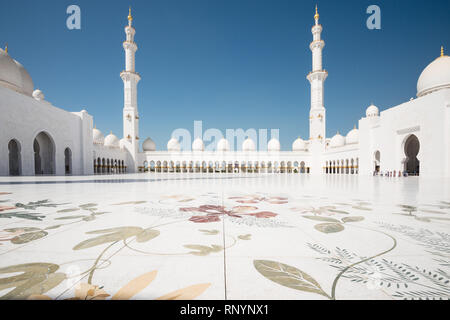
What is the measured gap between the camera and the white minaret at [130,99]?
2628cm

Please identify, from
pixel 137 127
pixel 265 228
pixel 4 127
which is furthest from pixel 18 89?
pixel 265 228

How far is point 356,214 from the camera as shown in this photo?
7.06 ft

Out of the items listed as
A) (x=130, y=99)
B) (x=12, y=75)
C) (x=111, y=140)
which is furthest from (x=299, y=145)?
(x=12, y=75)

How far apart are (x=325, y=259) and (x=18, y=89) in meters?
20.5

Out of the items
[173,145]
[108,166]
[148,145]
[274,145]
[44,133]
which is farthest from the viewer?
[173,145]

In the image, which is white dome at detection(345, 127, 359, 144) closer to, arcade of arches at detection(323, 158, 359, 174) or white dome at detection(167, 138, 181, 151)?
arcade of arches at detection(323, 158, 359, 174)

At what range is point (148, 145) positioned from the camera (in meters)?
32.5

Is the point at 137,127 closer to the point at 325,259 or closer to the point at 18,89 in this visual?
the point at 18,89

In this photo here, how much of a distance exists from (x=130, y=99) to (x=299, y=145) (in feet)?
82.3

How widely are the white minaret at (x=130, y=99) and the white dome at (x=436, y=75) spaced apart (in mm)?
28961

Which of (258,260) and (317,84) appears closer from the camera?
(258,260)

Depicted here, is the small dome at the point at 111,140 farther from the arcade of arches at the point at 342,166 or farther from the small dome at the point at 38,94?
the arcade of arches at the point at 342,166

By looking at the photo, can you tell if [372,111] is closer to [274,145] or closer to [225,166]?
[274,145]

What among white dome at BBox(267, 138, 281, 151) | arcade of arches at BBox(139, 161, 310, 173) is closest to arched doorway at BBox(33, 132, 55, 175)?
arcade of arches at BBox(139, 161, 310, 173)
